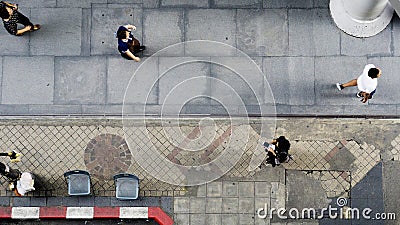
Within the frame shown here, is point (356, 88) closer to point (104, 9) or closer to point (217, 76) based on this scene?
point (217, 76)

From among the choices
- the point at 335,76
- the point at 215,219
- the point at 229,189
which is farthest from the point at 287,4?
the point at 215,219

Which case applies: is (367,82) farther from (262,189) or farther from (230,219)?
(230,219)

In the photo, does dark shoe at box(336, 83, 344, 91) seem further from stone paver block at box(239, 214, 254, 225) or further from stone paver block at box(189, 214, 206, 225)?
stone paver block at box(189, 214, 206, 225)

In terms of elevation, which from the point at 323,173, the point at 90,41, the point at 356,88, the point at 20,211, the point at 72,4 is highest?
the point at 72,4

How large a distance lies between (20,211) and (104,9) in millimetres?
5227

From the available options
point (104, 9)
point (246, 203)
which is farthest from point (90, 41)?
point (246, 203)

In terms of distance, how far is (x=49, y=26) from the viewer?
1366 centimetres

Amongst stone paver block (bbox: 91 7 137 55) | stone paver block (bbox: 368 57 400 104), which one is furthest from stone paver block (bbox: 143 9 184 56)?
stone paver block (bbox: 368 57 400 104)

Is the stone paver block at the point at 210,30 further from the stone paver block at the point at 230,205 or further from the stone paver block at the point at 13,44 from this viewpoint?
the stone paver block at the point at 13,44

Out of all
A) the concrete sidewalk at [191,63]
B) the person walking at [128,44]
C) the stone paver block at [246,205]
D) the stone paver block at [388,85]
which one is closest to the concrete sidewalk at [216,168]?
the stone paver block at [246,205]

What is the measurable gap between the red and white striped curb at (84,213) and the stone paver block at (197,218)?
1.61 ft

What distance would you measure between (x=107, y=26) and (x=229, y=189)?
4955mm

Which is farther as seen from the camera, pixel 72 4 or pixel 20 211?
pixel 72 4

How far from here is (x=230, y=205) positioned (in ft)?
42.5
